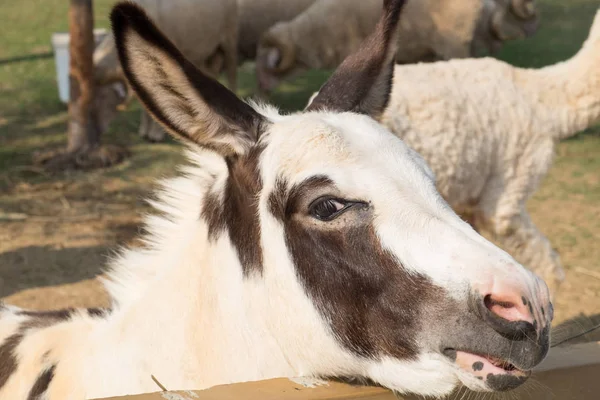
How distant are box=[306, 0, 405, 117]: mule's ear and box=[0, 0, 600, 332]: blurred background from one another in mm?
1169

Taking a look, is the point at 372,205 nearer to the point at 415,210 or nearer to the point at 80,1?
the point at 415,210

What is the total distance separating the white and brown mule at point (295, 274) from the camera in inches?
72.4

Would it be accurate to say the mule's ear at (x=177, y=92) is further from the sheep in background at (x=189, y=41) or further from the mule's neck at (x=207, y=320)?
the sheep in background at (x=189, y=41)

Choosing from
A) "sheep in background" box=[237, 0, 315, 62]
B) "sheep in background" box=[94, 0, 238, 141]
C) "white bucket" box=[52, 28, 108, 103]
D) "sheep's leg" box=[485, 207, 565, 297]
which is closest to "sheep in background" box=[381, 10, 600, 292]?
"sheep's leg" box=[485, 207, 565, 297]

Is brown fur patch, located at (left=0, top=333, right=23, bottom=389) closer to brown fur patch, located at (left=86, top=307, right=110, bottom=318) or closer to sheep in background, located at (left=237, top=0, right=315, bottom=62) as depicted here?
brown fur patch, located at (left=86, top=307, right=110, bottom=318)

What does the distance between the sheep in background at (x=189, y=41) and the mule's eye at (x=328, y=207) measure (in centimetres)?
699

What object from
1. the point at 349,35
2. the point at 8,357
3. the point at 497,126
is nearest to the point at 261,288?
the point at 8,357

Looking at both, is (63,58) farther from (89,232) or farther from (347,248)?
(347,248)

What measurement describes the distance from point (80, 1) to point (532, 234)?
18.1 feet

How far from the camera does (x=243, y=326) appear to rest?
2.18 meters

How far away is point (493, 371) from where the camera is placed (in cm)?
182

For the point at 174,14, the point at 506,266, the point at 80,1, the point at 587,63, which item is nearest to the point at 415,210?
the point at 506,266

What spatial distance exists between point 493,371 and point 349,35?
849 cm

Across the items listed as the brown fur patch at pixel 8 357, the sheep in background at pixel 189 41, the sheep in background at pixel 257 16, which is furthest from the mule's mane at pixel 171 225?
the sheep in background at pixel 257 16
